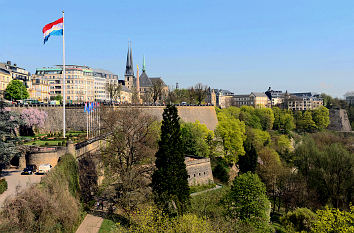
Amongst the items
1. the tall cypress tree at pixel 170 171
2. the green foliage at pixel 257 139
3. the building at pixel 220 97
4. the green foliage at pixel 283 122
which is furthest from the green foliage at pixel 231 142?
the building at pixel 220 97

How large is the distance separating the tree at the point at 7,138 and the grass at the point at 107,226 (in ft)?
32.5

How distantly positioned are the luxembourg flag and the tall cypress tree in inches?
666

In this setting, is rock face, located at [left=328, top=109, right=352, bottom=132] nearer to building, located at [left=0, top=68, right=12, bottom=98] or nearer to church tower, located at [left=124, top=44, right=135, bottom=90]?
church tower, located at [left=124, top=44, right=135, bottom=90]

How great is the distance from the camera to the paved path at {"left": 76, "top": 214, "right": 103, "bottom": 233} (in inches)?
898

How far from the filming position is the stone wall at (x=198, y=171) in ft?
133

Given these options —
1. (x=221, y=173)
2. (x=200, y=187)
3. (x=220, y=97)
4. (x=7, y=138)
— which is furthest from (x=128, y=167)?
(x=220, y=97)

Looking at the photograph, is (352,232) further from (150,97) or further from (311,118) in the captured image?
(311,118)

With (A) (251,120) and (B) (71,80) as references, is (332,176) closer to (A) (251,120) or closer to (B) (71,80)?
(A) (251,120)

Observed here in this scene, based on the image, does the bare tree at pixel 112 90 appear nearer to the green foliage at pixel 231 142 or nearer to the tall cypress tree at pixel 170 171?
the green foliage at pixel 231 142

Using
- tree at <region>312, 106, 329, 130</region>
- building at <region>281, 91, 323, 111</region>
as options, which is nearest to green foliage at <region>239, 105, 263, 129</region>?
tree at <region>312, 106, 329, 130</region>

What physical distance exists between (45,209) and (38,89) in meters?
83.3

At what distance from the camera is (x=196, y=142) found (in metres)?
48.9

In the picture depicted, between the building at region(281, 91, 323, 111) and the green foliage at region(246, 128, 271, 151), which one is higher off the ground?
the building at region(281, 91, 323, 111)

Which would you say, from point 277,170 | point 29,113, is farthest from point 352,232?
point 29,113
